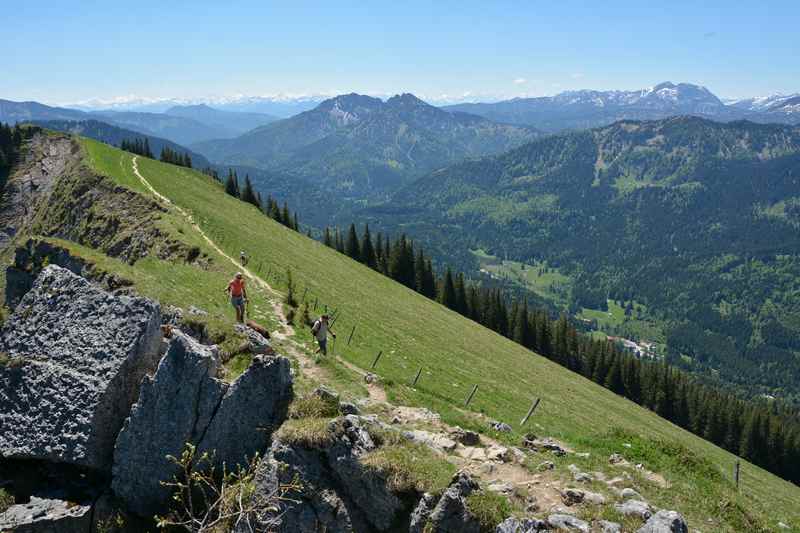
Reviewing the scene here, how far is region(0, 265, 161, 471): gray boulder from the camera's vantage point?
15.1 m

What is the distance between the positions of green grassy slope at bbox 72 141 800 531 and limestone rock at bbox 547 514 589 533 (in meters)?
4.26

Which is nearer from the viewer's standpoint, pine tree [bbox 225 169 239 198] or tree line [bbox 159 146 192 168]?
pine tree [bbox 225 169 239 198]

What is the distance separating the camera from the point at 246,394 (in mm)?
15750

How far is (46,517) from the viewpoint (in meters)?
14.2

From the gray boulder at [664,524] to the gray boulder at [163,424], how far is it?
1276 cm

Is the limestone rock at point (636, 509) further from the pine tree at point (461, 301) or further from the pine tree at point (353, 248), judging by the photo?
the pine tree at point (353, 248)

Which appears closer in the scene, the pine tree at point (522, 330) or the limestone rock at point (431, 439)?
the limestone rock at point (431, 439)

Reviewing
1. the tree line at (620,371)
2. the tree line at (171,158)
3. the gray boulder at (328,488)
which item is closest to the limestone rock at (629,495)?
the gray boulder at (328,488)

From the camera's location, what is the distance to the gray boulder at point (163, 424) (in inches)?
597

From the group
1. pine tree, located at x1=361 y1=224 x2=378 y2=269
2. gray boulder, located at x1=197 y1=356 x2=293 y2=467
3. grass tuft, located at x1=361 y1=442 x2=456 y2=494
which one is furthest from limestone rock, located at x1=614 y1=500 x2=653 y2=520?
pine tree, located at x1=361 y1=224 x2=378 y2=269

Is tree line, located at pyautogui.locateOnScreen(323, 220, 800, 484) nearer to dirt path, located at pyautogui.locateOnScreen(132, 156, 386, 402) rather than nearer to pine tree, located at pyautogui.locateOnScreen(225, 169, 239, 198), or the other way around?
pine tree, located at pyautogui.locateOnScreen(225, 169, 239, 198)

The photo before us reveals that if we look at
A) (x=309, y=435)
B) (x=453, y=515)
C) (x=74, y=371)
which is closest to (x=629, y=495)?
(x=453, y=515)

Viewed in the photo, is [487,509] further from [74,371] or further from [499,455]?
[74,371]

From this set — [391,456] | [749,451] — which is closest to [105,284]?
[391,456]
